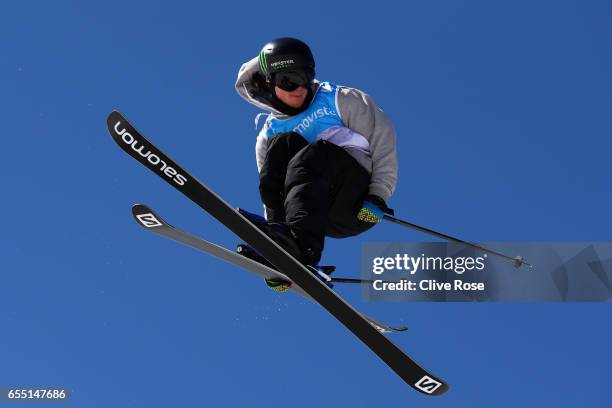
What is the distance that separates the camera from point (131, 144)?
6.96m

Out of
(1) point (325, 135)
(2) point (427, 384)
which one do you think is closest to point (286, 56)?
(1) point (325, 135)

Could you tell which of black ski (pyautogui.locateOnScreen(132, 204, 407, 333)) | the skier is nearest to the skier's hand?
the skier

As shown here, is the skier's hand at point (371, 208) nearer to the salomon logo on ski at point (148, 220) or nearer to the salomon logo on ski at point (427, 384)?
the salomon logo on ski at point (427, 384)

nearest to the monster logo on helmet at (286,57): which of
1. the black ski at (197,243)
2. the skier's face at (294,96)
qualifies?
the skier's face at (294,96)

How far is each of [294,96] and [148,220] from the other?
170cm

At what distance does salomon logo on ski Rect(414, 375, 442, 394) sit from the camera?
7324 mm

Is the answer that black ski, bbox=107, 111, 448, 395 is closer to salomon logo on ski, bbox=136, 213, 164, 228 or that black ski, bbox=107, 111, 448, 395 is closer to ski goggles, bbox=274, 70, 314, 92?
salomon logo on ski, bbox=136, 213, 164, 228

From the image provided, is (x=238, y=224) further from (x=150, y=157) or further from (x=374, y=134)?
(x=374, y=134)

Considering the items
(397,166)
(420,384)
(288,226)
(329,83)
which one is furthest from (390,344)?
(329,83)

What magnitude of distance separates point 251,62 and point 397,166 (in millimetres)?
1508

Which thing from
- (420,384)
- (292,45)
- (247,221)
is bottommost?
(420,384)

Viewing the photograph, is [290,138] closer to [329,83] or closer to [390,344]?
[329,83]

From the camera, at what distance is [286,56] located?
25.4ft

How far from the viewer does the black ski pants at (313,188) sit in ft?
23.7
